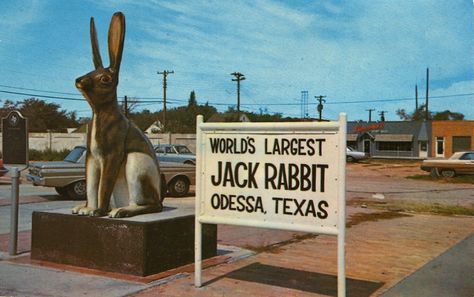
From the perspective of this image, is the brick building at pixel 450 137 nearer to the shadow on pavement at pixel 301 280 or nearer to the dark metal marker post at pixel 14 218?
the shadow on pavement at pixel 301 280

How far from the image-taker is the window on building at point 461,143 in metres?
58.3

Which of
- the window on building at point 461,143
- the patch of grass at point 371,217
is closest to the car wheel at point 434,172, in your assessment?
the patch of grass at point 371,217

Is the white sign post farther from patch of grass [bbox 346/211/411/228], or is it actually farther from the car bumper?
the car bumper

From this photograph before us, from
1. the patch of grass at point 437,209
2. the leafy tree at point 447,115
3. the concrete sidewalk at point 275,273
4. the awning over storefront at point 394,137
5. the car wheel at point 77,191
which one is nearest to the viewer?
the concrete sidewalk at point 275,273

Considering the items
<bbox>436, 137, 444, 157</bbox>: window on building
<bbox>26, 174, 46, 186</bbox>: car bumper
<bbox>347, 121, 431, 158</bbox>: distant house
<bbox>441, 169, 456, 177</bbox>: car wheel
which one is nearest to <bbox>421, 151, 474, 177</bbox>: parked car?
<bbox>441, 169, 456, 177</bbox>: car wheel

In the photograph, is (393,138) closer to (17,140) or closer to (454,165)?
(454,165)

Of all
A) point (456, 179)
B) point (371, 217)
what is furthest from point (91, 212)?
point (456, 179)

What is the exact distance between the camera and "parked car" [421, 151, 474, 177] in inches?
1062

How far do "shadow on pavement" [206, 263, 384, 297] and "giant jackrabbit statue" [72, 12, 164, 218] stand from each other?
1.52 meters

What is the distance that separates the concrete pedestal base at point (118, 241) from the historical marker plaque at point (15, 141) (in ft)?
2.88

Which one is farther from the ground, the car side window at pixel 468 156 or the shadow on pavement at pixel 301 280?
the car side window at pixel 468 156

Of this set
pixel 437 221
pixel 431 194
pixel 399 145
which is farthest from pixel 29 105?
pixel 437 221

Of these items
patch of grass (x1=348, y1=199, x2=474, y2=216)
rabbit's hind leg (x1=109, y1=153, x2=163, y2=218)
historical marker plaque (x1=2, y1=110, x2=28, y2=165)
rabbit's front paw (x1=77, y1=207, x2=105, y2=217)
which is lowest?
patch of grass (x1=348, y1=199, x2=474, y2=216)

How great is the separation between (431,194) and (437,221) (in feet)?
27.7
